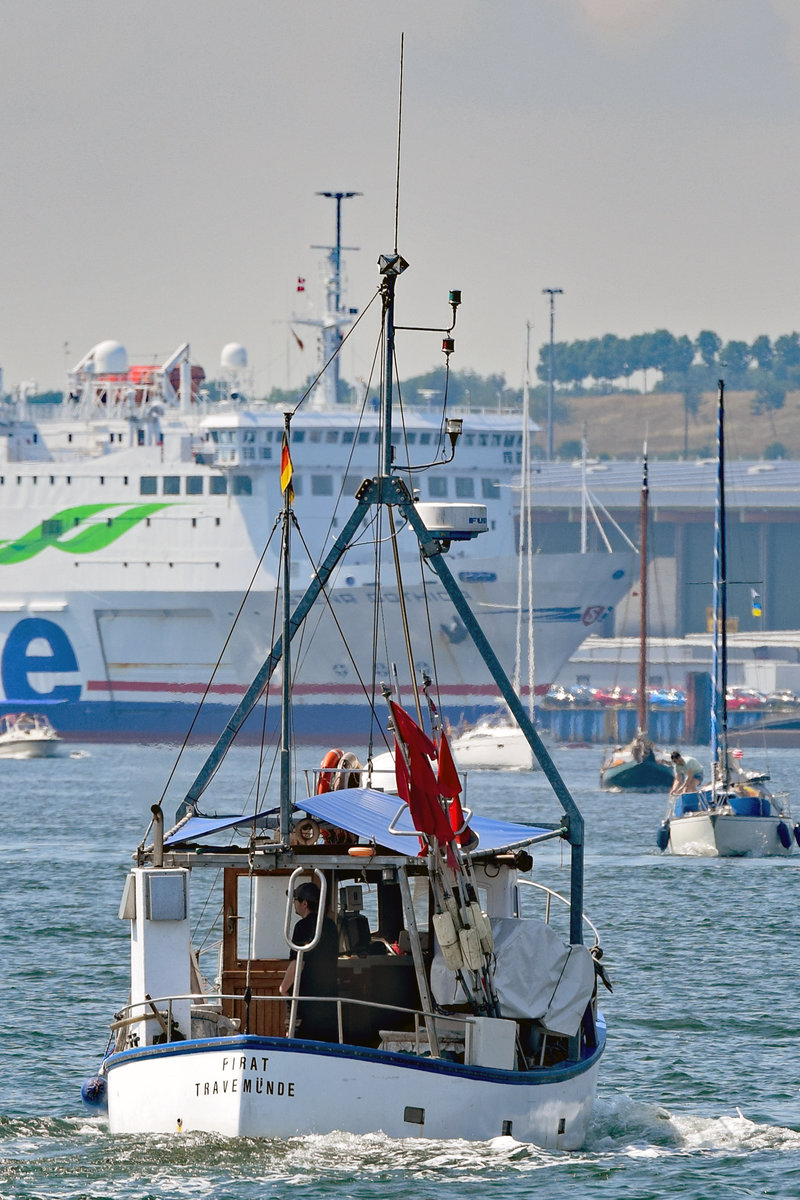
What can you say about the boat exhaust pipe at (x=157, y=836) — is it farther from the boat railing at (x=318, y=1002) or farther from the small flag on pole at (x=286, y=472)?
the small flag on pole at (x=286, y=472)

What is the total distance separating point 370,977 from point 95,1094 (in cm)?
296

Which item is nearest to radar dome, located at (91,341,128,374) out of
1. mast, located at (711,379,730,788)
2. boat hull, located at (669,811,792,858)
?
mast, located at (711,379,730,788)

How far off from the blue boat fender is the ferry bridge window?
233 ft

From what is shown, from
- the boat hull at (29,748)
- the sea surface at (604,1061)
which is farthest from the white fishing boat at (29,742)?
the sea surface at (604,1061)

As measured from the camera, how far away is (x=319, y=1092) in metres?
12.8

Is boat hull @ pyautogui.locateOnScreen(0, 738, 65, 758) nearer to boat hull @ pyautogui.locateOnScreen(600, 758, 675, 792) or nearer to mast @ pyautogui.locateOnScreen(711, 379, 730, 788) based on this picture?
boat hull @ pyautogui.locateOnScreen(600, 758, 675, 792)

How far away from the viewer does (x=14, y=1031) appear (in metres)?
21.1

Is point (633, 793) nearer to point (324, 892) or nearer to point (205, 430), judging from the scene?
point (205, 430)

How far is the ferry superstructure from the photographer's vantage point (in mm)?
86188

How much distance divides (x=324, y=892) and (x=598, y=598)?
78.7 m

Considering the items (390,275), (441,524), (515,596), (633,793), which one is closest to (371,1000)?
(441,524)

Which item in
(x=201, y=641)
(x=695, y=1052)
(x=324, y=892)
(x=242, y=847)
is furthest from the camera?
(x=201, y=641)

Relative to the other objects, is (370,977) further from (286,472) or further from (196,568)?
(196,568)

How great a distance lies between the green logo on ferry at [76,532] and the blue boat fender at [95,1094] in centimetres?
7252
